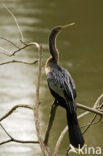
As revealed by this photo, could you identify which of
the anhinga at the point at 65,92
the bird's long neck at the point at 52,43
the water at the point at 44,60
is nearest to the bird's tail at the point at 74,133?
the anhinga at the point at 65,92

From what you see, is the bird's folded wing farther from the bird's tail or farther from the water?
the water

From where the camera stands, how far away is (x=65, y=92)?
251cm

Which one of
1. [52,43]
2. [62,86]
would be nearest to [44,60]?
[52,43]

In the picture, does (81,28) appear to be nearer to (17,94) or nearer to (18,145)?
(17,94)

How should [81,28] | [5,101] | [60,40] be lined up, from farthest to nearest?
[81,28]
[60,40]
[5,101]

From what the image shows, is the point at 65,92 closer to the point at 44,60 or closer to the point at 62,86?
the point at 62,86

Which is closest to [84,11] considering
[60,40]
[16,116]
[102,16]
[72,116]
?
[102,16]

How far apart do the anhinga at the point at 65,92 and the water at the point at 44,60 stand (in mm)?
1359

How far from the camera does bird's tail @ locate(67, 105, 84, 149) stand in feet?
7.82

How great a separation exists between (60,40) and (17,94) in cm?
265

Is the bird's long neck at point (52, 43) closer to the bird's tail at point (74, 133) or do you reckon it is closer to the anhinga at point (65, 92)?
the anhinga at point (65, 92)

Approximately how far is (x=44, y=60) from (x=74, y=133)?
18.0 ft

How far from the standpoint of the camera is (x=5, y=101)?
649cm

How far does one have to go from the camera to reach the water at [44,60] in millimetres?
5773
